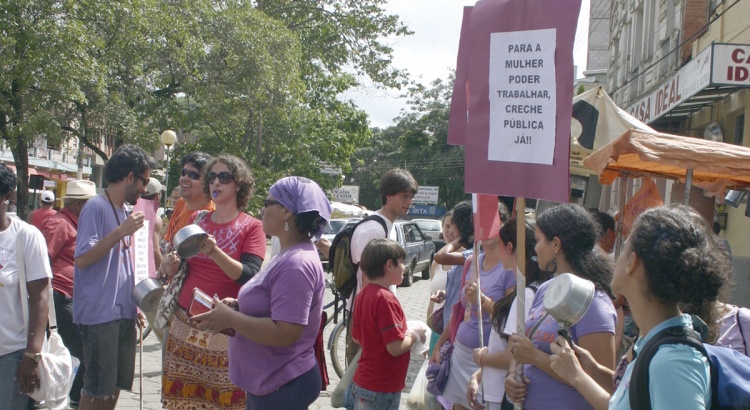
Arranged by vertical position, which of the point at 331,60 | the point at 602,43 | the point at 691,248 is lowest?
the point at 691,248

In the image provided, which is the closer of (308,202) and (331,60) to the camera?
(308,202)

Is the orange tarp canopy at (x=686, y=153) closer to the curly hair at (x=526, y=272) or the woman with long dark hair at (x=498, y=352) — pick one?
the curly hair at (x=526, y=272)

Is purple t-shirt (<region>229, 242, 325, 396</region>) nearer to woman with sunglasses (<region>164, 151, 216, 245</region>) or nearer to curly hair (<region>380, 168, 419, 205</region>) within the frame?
woman with sunglasses (<region>164, 151, 216, 245</region>)

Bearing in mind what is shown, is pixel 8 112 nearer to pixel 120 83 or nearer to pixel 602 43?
pixel 120 83

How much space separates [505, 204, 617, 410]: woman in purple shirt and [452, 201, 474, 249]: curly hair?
6.67 ft

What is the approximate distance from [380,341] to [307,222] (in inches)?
46.7

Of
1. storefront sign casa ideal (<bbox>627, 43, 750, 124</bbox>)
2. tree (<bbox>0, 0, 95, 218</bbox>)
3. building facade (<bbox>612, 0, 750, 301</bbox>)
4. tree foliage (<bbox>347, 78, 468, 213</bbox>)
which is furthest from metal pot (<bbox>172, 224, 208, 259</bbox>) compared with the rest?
tree foliage (<bbox>347, 78, 468, 213</bbox>)

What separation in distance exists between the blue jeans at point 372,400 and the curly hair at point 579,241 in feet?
5.39

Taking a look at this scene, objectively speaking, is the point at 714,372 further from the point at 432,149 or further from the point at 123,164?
the point at 432,149

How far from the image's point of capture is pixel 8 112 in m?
17.5

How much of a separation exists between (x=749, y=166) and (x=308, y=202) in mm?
3198

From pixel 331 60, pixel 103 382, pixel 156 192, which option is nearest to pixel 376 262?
pixel 103 382

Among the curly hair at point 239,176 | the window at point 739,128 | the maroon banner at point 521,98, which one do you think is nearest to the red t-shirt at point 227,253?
the curly hair at point 239,176

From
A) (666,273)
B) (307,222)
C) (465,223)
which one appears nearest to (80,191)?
(465,223)
